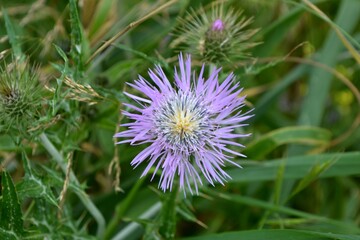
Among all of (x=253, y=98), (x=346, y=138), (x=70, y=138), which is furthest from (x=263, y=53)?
(x=70, y=138)

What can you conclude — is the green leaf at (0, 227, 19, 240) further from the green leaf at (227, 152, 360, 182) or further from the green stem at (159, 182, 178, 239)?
the green leaf at (227, 152, 360, 182)

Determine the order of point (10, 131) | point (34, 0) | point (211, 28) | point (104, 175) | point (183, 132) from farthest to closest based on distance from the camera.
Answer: point (34, 0), point (104, 175), point (211, 28), point (10, 131), point (183, 132)

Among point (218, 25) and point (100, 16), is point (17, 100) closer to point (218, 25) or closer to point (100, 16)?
point (218, 25)

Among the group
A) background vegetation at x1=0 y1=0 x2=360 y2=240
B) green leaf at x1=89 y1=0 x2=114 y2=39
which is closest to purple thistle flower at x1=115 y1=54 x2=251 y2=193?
background vegetation at x1=0 y1=0 x2=360 y2=240

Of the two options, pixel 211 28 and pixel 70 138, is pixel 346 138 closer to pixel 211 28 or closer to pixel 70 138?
pixel 211 28

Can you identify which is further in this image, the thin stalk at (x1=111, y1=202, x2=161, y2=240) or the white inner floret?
the thin stalk at (x1=111, y1=202, x2=161, y2=240)

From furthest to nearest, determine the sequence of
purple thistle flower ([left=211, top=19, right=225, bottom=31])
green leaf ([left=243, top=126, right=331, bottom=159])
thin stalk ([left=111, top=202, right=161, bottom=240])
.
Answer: green leaf ([left=243, top=126, right=331, bottom=159])
thin stalk ([left=111, top=202, right=161, bottom=240])
purple thistle flower ([left=211, top=19, right=225, bottom=31])

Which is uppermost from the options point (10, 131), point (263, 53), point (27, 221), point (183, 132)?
point (263, 53)
